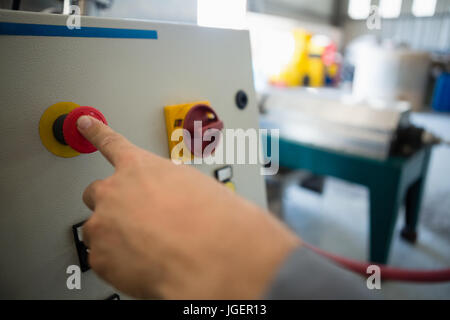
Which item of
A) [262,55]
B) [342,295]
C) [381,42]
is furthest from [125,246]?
[381,42]

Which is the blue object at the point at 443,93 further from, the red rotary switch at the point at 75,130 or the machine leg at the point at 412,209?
the red rotary switch at the point at 75,130

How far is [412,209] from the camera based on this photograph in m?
1.63

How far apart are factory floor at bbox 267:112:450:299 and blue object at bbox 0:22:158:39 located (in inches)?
56.3

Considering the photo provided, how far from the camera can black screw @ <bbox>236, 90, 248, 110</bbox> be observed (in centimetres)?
62

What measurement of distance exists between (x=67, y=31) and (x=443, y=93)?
19.9 ft

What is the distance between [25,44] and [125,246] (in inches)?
11.5

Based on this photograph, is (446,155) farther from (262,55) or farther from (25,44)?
(25,44)

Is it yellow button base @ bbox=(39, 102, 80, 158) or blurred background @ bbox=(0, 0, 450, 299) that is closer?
yellow button base @ bbox=(39, 102, 80, 158)

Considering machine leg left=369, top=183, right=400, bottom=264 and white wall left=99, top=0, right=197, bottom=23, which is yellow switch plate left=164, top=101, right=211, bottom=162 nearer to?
white wall left=99, top=0, right=197, bottom=23

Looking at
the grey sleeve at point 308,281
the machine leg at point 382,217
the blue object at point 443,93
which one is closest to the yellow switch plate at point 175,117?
the grey sleeve at point 308,281

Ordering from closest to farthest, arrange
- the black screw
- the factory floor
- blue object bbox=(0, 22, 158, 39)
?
blue object bbox=(0, 22, 158, 39) < the black screw < the factory floor

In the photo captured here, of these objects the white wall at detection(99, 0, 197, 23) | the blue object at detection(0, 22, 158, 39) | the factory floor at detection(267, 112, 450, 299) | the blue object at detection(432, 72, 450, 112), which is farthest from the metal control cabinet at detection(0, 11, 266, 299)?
the blue object at detection(432, 72, 450, 112)

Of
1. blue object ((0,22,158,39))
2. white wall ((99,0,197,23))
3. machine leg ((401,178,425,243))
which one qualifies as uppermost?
white wall ((99,0,197,23))

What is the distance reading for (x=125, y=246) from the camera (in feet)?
0.82
